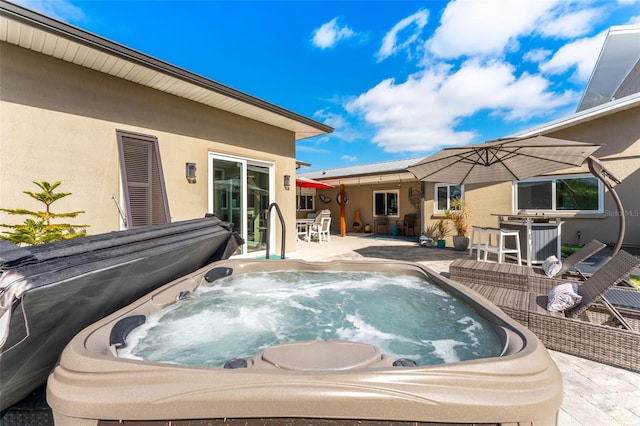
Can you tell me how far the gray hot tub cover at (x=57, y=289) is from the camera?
1.35 meters

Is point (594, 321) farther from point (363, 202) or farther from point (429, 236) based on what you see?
point (363, 202)

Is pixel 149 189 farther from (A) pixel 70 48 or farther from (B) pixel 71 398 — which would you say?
(B) pixel 71 398

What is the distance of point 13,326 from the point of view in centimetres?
132

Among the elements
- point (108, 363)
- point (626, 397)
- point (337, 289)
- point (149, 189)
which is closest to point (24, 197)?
point (149, 189)

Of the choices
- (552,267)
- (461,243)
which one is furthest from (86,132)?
(461,243)

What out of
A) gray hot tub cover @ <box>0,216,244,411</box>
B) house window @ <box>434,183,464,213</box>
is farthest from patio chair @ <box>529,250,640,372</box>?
house window @ <box>434,183,464,213</box>

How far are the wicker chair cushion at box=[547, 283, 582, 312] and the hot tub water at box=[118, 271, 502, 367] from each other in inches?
37.8

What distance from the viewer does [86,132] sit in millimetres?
4203

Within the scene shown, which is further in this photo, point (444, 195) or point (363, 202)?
point (363, 202)

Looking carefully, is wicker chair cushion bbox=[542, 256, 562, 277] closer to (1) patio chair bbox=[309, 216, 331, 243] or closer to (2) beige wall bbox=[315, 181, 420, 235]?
(1) patio chair bbox=[309, 216, 331, 243]

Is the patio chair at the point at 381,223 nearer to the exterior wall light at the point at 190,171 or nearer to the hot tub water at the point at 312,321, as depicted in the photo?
the exterior wall light at the point at 190,171

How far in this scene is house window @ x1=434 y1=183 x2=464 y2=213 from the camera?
355 inches

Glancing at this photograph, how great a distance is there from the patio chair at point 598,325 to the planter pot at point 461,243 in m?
5.30

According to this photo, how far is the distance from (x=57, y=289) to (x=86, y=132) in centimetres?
375
